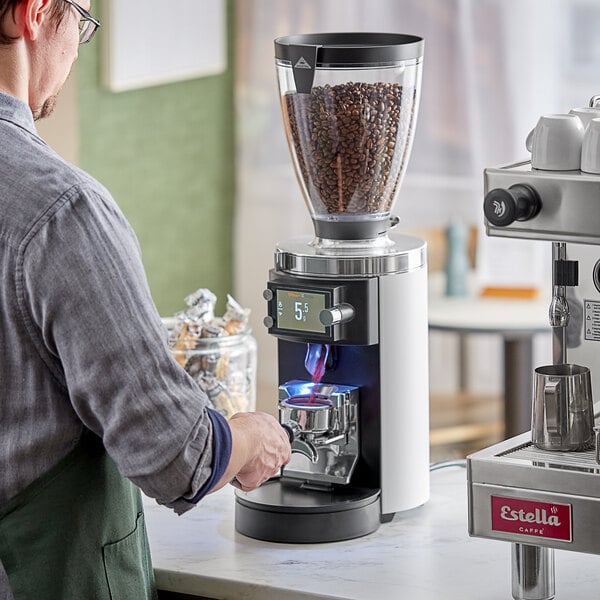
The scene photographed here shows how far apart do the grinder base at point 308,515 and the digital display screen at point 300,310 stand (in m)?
0.22

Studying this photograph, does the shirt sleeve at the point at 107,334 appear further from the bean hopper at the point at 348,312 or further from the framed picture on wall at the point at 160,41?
the framed picture on wall at the point at 160,41

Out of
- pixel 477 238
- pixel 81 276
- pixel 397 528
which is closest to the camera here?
pixel 81 276

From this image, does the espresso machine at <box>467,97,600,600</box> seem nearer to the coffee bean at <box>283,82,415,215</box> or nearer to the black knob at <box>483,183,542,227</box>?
the black knob at <box>483,183,542,227</box>

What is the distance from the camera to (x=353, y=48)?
1.60 meters

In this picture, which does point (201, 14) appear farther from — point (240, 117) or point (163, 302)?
point (163, 302)

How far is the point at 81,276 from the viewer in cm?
124

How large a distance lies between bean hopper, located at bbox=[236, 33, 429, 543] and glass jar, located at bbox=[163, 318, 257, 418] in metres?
0.22

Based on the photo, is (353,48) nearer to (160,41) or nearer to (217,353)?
(217,353)

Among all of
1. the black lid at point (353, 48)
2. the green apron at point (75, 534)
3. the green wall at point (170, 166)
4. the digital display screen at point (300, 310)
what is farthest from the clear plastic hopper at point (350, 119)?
the green wall at point (170, 166)

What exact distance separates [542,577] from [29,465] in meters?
0.57

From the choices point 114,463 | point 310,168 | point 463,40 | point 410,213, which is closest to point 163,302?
point 410,213

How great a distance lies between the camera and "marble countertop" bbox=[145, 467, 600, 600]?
1.46 metres

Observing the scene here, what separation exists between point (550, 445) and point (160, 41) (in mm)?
3545

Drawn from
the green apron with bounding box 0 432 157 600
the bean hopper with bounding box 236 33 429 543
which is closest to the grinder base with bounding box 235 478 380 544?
the bean hopper with bounding box 236 33 429 543
